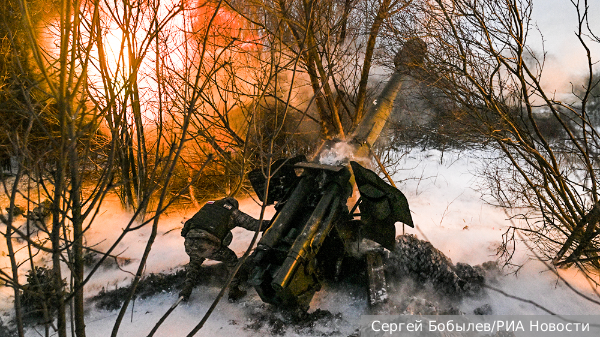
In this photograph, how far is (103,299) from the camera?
4.83m

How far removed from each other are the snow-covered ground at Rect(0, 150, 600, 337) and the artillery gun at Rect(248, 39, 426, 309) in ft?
1.35

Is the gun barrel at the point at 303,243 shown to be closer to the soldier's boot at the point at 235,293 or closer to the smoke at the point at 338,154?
the smoke at the point at 338,154

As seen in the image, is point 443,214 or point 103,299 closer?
point 103,299

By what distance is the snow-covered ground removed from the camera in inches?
166

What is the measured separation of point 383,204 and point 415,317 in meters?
1.21

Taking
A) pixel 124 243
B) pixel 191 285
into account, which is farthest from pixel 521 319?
pixel 124 243

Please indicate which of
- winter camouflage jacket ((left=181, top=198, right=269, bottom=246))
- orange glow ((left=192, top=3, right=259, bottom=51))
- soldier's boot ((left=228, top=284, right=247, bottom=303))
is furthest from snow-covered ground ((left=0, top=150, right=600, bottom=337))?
orange glow ((left=192, top=3, right=259, bottom=51))

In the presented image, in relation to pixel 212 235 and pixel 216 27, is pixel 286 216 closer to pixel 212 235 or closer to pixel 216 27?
A: pixel 212 235

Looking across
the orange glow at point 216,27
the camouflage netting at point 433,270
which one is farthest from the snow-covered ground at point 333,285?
the orange glow at point 216,27

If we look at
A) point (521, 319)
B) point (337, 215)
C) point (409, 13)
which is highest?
point (409, 13)

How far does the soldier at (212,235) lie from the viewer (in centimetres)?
449

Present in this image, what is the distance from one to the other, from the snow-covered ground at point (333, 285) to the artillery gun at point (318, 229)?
0.41m

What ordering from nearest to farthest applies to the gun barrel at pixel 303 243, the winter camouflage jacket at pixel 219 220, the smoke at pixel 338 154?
the gun barrel at pixel 303 243 → the winter camouflage jacket at pixel 219 220 → the smoke at pixel 338 154

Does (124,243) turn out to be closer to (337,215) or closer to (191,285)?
(191,285)
